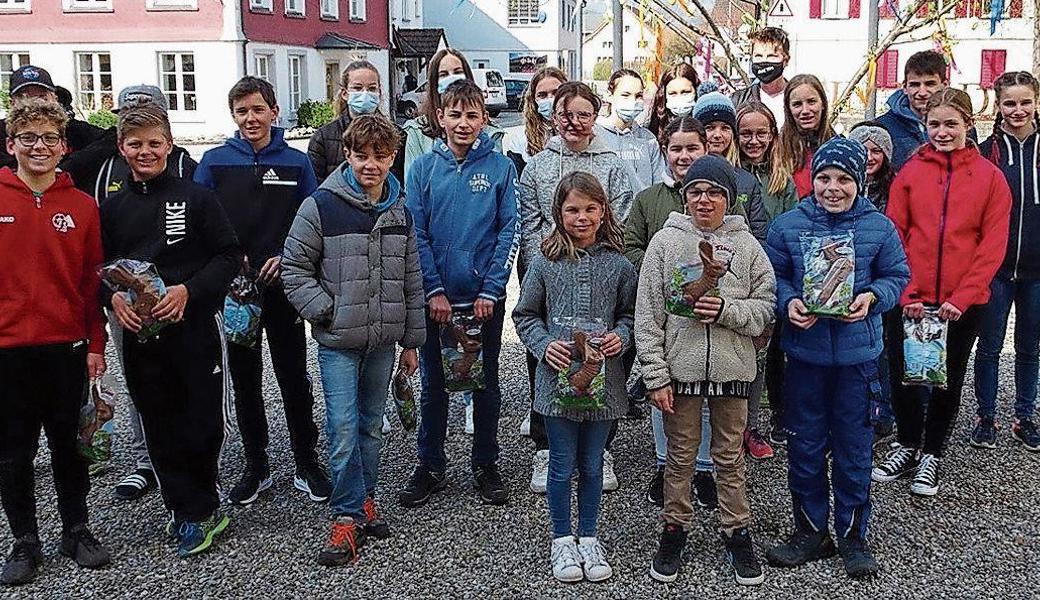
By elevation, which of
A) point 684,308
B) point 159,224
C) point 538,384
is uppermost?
point 159,224

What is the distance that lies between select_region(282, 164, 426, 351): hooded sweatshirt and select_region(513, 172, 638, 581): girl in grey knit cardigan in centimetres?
61

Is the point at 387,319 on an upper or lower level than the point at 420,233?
lower

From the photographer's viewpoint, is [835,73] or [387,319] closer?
[387,319]

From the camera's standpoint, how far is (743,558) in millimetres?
4477

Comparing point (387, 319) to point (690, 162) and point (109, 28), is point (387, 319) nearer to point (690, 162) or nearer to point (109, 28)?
point (690, 162)

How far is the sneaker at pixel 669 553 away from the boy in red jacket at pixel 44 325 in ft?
8.05

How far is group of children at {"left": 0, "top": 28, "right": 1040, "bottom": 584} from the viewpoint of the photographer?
172 inches

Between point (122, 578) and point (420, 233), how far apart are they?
208 centimetres

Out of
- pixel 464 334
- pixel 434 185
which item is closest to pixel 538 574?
pixel 464 334

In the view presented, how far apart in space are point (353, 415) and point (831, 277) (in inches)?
85.8

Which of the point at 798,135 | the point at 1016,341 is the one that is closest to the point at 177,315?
the point at 798,135

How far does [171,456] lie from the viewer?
475 centimetres

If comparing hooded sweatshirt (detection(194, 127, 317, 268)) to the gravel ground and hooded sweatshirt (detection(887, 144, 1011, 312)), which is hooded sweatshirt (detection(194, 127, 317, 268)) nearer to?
the gravel ground

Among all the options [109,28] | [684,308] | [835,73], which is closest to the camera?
[684,308]
